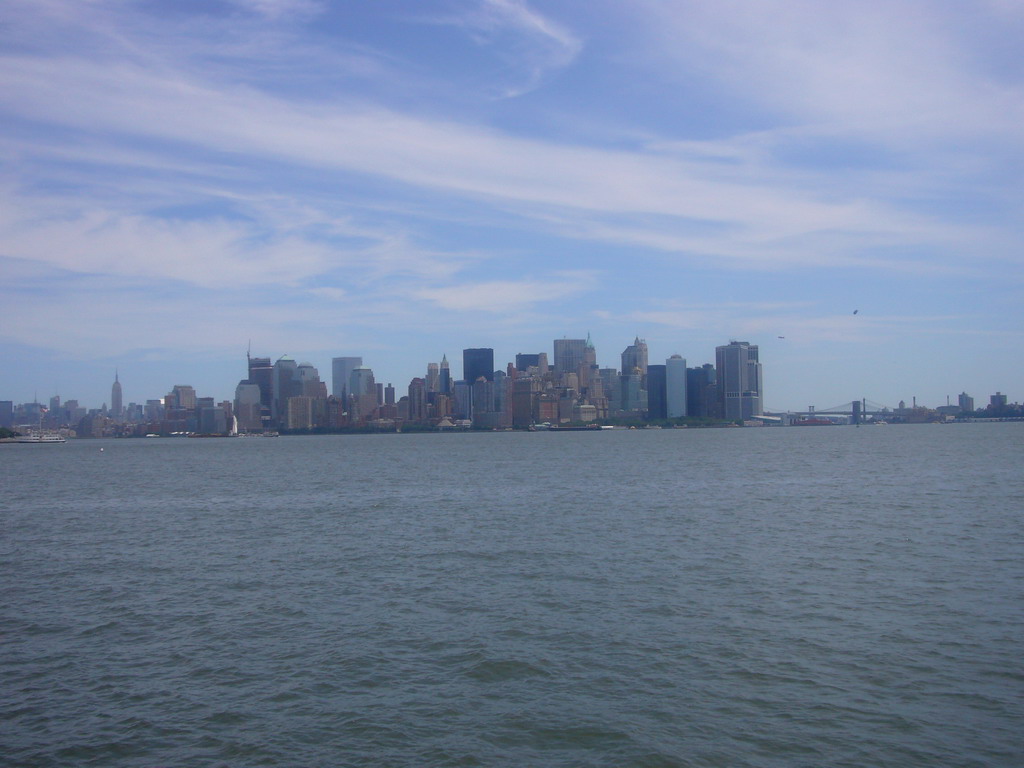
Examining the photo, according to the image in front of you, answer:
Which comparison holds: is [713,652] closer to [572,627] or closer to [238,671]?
[572,627]

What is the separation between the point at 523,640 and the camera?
795 inches

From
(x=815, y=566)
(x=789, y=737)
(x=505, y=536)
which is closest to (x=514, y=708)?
(x=789, y=737)

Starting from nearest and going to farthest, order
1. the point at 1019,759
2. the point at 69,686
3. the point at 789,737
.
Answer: the point at 1019,759 < the point at 789,737 < the point at 69,686

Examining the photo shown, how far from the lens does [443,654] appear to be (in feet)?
63.1

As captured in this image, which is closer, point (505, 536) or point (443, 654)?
point (443, 654)

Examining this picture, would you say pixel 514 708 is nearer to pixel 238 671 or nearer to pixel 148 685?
pixel 238 671

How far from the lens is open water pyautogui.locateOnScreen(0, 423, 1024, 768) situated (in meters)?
14.6

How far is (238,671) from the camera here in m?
18.4

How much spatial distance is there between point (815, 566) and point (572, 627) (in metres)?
11.3

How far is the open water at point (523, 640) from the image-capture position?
14.6 m

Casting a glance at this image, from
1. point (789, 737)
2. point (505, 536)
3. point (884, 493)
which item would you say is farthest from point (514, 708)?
point (884, 493)

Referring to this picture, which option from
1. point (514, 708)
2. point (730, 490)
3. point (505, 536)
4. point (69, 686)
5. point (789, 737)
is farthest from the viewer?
point (730, 490)

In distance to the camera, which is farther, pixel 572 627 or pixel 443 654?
pixel 572 627

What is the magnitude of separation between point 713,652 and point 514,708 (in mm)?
5440
